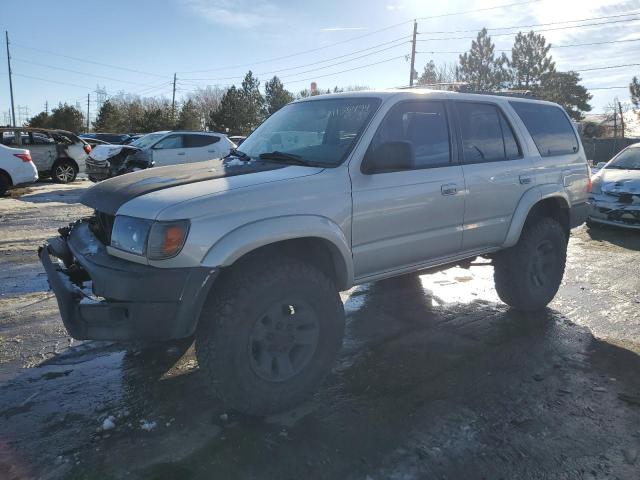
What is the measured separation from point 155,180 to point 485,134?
2.81 metres

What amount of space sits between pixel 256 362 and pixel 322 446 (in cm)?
60

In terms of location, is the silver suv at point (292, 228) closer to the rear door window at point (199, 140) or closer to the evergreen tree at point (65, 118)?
the rear door window at point (199, 140)

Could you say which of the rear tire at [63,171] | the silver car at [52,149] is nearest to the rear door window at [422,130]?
the silver car at [52,149]

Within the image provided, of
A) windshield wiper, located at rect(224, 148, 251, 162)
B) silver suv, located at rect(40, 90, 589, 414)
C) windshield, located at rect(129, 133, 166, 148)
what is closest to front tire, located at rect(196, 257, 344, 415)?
silver suv, located at rect(40, 90, 589, 414)

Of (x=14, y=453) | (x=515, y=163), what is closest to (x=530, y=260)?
(x=515, y=163)

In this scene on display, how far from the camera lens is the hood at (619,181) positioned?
28.4ft

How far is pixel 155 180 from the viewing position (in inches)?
126

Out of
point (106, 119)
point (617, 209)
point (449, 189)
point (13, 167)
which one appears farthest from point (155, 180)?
point (106, 119)

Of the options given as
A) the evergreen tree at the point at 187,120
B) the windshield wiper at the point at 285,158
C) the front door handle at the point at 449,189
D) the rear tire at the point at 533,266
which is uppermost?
the evergreen tree at the point at 187,120

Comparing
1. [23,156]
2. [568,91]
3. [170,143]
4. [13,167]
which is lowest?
[13,167]

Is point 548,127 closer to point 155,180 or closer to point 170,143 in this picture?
point 155,180

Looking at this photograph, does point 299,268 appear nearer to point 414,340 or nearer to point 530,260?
point 414,340

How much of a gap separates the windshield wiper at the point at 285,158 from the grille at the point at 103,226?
1.16 metres

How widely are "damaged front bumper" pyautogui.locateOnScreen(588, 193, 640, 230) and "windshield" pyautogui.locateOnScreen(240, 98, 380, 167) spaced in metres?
6.42
